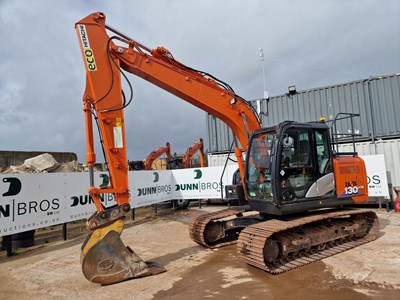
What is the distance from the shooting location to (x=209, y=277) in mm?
4848

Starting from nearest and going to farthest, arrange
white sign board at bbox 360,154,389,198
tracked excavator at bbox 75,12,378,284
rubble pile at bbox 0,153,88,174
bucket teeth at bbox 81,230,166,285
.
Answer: bucket teeth at bbox 81,230,166,285 < tracked excavator at bbox 75,12,378,284 < white sign board at bbox 360,154,389,198 < rubble pile at bbox 0,153,88,174

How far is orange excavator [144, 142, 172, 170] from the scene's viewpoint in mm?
15727

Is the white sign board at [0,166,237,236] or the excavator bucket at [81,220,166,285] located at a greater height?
the white sign board at [0,166,237,236]

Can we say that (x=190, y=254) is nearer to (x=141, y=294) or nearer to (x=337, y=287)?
(x=141, y=294)

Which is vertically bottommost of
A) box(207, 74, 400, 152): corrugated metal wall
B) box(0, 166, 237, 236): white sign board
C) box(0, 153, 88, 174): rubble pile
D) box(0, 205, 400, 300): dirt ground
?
box(0, 205, 400, 300): dirt ground

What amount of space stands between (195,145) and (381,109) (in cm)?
853

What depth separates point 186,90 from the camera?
5914mm

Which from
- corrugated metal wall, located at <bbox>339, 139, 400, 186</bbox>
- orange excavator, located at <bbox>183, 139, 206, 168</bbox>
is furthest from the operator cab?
orange excavator, located at <bbox>183, 139, 206, 168</bbox>

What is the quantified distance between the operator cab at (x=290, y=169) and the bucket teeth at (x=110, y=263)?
8.16 feet

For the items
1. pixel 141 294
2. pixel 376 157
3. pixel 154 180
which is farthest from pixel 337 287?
pixel 154 180

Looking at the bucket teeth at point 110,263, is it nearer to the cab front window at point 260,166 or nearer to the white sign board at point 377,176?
the cab front window at point 260,166

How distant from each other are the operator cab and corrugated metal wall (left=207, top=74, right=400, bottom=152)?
6349 mm

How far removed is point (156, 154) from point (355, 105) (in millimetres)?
9643

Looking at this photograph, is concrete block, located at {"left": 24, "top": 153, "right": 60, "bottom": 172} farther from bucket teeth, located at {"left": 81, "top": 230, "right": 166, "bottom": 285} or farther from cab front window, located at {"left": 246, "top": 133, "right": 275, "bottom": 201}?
cab front window, located at {"left": 246, "top": 133, "right": 275, "bottom": 201}
